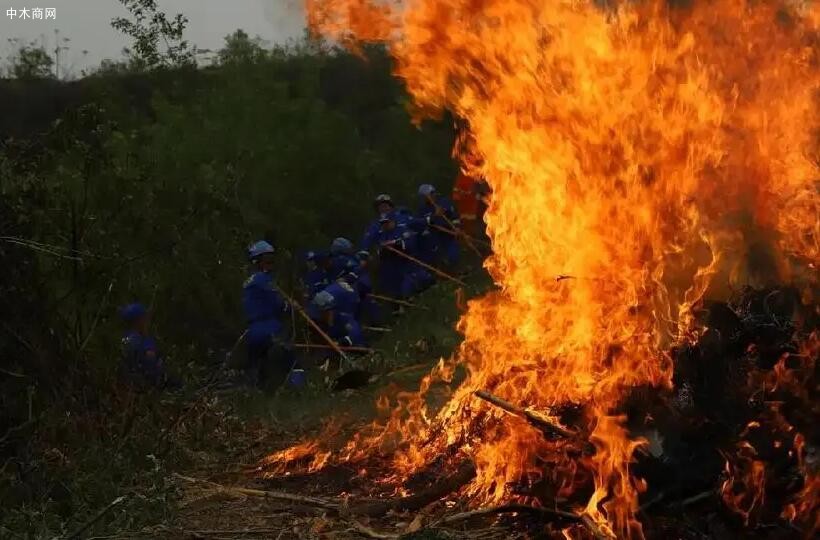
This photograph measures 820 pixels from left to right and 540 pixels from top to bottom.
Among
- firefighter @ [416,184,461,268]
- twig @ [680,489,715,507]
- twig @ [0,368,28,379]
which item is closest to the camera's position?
twig @ [680,489,715,507]

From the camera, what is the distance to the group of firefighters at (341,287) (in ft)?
28.1

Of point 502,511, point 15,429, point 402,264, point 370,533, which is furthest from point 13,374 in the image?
point 402,264

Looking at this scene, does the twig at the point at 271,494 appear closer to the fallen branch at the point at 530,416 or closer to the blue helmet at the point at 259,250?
the fallen branch at the point at 530,416

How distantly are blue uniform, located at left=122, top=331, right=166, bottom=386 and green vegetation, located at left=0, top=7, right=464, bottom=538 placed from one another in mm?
156

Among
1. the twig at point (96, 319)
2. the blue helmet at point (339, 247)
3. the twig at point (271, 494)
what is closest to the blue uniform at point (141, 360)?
the twig at point (96, 319)

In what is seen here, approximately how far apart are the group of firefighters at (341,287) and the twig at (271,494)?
1.55 metres

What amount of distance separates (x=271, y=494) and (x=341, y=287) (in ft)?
19.3

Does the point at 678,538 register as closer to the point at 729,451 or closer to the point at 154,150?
the point at 729,451

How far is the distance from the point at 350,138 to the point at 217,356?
11319 millimetres

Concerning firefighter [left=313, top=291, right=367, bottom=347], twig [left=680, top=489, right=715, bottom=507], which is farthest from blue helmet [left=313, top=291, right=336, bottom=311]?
twig [left=680, top=489, right=715, bottom=507]

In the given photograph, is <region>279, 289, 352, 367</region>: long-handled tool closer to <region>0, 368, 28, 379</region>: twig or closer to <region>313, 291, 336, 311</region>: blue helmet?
<region>313, 291, 336, 311</region>: blue helmet

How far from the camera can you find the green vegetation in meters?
6.43

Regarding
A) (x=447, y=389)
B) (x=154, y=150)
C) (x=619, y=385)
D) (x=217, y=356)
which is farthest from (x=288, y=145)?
(x=619, y=385)

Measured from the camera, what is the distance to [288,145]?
22125 millimetres
